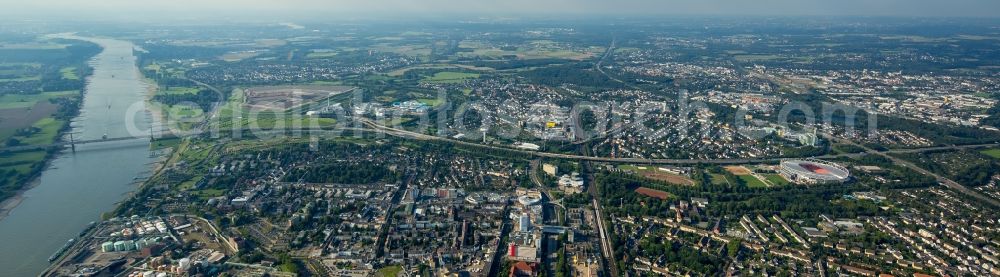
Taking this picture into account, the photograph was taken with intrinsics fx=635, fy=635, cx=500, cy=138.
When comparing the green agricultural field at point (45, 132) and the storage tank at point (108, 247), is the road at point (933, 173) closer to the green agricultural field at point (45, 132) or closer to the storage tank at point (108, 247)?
the storage tank at point (108, 247)

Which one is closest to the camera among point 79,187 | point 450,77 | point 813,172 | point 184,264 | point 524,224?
point 184,264

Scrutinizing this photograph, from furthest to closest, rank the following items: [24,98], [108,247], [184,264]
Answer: [24,98], [108,247], [184,264]

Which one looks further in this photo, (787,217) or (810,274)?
(787,217)

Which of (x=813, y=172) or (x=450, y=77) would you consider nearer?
(x=813, y=172)

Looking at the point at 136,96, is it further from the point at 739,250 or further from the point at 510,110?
the point at 739,250

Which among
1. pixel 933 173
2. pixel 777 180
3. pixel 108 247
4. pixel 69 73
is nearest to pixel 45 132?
pixel 108 247

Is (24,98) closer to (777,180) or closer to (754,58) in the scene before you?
(777,180)

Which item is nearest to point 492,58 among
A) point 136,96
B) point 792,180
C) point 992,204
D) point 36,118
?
point 136,96
